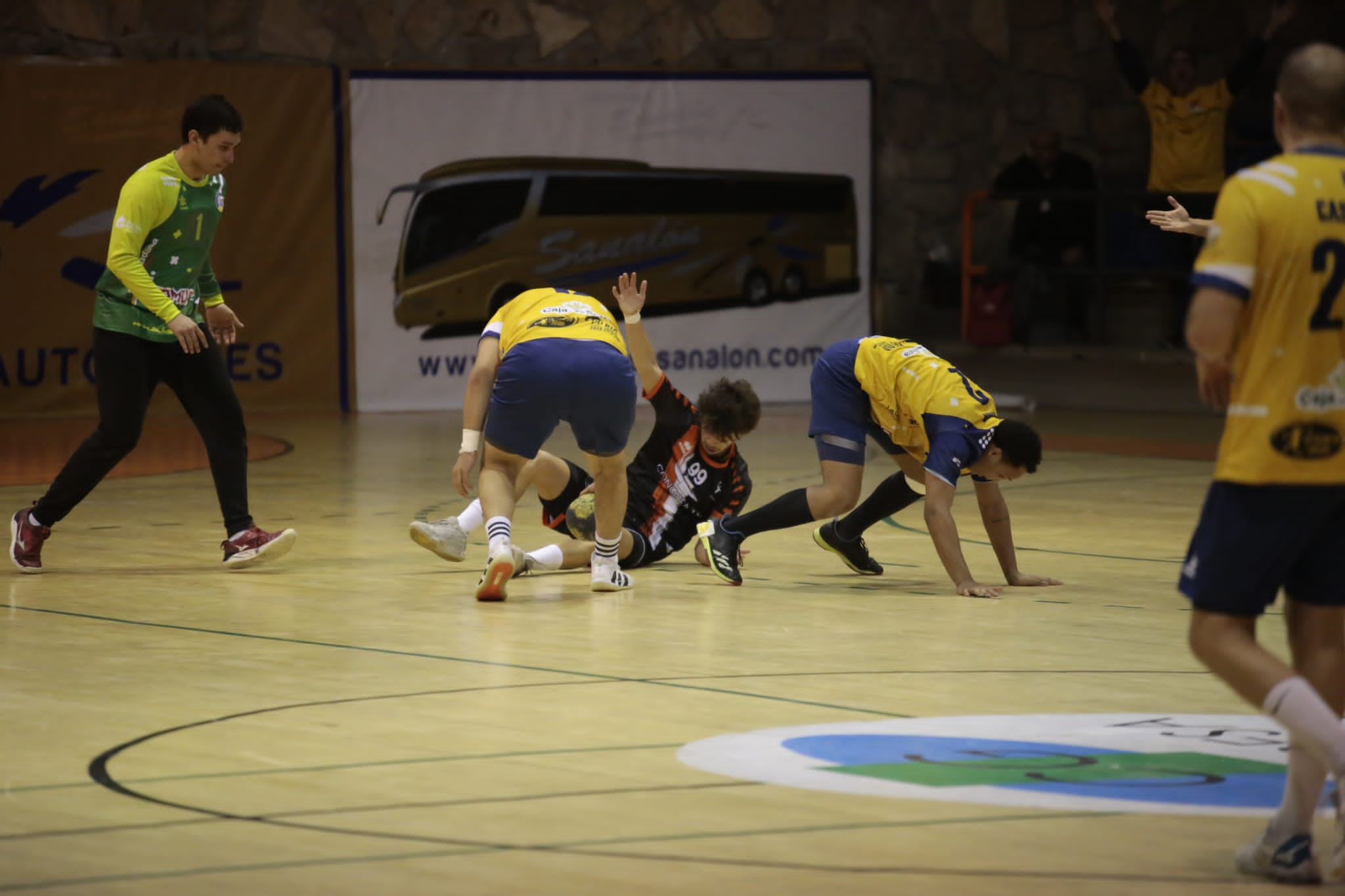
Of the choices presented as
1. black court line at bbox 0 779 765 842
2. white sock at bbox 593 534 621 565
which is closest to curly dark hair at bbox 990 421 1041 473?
white sock at bbox 593 534 621 565

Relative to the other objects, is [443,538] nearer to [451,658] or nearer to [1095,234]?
[451,658]

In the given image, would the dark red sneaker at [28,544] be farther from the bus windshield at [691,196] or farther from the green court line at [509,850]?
the bus windshield at [691,196]

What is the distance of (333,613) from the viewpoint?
6.88 m

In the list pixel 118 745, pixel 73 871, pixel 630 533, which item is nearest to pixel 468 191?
pixel 630 533

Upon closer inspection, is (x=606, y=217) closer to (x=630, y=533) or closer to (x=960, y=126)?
(x=960, y=126)

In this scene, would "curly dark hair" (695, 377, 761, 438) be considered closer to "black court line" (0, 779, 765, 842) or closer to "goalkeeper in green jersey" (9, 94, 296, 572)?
"goalkeeper in green jersey" (9, 94, 296, 572)

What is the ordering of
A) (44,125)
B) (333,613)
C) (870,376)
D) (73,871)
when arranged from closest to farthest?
(73,871)
(333,613)
(870,376)
(44,125)

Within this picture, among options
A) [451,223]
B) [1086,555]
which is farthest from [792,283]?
[1086,555]

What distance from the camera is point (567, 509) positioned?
7.89 meters

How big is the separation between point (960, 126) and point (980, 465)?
1083cm

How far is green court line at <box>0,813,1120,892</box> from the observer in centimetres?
369

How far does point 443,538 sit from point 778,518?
1.24 meters

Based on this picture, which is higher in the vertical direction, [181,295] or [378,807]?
[181,295]

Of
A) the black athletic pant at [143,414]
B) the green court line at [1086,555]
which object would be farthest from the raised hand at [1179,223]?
the black athletic pant at [143,414]
